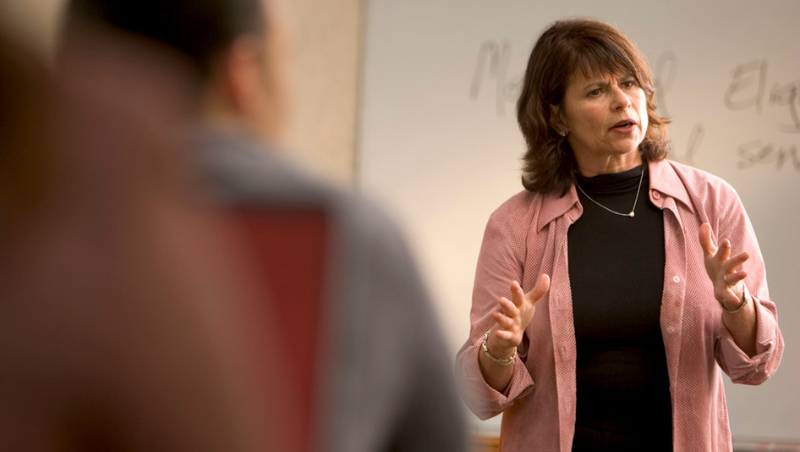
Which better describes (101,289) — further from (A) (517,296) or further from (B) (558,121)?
(B) (558,121)

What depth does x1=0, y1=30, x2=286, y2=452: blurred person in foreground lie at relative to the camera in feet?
0.95

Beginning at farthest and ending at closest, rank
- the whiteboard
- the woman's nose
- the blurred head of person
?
the whiteboard, the woman's nose, the blurred head of person

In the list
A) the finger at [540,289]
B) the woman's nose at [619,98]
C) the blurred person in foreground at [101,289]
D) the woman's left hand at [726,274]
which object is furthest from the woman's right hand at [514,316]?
the blurred person in foreground at [101,289]

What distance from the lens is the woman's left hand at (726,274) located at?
132 cm

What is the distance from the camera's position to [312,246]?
39 cm

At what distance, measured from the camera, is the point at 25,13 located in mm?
317

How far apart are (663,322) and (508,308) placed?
28 centimetres

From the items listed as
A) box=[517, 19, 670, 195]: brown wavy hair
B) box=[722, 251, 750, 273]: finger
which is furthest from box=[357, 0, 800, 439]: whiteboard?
box=[722, 251, 750, 273]: finger

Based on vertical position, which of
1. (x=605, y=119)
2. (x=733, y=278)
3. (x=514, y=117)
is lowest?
(x=733, y=278)

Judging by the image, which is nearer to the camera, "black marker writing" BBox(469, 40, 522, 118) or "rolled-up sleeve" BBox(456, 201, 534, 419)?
"rolled-up sleeve" BBox(456, 201, 534, 419)

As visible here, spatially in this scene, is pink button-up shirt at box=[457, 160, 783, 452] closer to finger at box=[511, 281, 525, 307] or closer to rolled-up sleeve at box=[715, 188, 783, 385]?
rolled-up sleeve at box=[715, 188, 783, 385]

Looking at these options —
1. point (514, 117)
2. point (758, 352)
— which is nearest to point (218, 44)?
point (758, 352)

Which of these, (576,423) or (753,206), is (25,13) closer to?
(576,423)

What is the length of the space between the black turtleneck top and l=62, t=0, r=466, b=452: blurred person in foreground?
102cm
